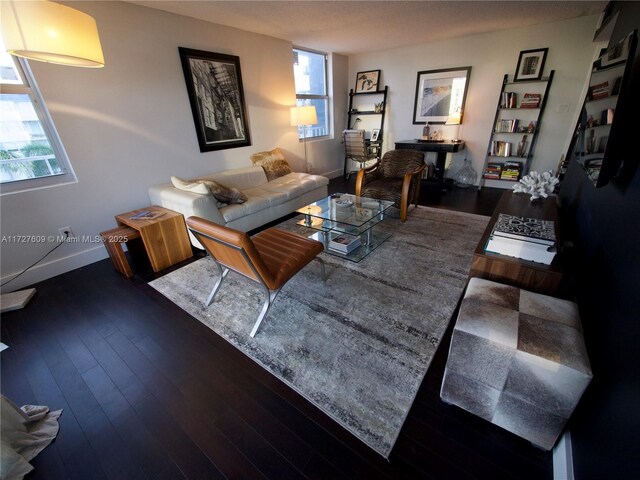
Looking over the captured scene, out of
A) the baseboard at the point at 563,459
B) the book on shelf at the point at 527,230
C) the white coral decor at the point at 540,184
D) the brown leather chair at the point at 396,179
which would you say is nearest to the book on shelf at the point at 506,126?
the brown leather chair at the point at 396,179

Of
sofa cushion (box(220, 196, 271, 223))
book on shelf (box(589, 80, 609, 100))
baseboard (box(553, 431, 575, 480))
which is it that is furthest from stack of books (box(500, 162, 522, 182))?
baseboard (box(553, 431, 575, 480))

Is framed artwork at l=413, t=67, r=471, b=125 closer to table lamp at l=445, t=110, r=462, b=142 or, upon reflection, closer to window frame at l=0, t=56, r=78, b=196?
table lamp at l=445, t=110, r=462, b=142

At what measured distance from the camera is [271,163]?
393 cm

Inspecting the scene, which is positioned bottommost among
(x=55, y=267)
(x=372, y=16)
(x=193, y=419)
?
(x=193, y=419)

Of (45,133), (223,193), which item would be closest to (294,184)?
(223,193)

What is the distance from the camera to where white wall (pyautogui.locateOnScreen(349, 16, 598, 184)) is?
3.62 meters

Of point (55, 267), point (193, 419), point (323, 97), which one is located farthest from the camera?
point (323, 97)

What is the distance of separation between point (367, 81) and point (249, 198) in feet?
12.7

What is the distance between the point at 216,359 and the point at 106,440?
561mm

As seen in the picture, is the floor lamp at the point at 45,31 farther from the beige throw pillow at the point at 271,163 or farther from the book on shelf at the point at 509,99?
the book on shelf at the point at 509,99

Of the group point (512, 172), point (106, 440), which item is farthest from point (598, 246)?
point (512, 172)

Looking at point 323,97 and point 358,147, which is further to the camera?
point 323,97

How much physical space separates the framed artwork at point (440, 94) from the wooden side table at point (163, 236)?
4.57m

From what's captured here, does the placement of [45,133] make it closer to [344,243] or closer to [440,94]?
[344,243]
